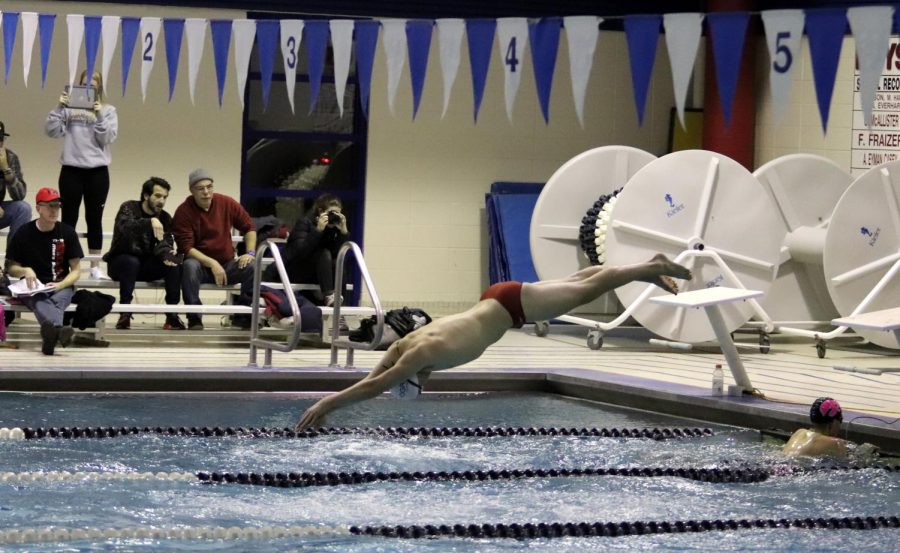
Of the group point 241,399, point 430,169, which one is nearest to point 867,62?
point 241,399

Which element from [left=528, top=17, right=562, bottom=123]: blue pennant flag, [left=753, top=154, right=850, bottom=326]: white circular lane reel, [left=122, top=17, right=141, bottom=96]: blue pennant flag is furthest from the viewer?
[left=753, top=154, right=850, bottom=326]: white circular lane reel

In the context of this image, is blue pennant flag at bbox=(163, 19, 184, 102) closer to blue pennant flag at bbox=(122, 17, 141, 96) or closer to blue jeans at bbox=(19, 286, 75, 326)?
blue pennant flag at bbox=(122, 17, 141, 96)

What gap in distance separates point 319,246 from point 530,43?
261 centimetres

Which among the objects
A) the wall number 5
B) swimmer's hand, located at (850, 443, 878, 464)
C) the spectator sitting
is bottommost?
swimmer's hand, located at (850, 443, 878, 464)

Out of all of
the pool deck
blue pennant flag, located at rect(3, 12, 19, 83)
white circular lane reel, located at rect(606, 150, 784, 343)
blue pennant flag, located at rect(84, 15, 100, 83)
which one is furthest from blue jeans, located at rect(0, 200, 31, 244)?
white circular lane reel, located at rect(606, 150, 784, 343)

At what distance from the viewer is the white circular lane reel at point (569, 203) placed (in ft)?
41.0

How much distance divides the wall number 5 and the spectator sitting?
21.0ft

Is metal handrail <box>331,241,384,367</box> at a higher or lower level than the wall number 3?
lower

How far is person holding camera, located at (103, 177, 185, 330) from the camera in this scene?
37.4ft

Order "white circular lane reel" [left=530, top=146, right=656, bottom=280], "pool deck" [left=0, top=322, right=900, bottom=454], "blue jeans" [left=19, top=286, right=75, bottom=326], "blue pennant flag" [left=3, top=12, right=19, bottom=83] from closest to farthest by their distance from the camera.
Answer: "pool deck" [left=0, top=322, right=900, bottom=454]
"blue jeans" [left=19, top=286, right=75, bottom=326]
"blue pennant flag" [left=3, top=12, right=19, bottom=83]
"white circular lane reel" [left=530, top=146, right=656, bottom=280]

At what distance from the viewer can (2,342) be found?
10734 millimetres

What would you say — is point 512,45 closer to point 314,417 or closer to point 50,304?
point 50,304

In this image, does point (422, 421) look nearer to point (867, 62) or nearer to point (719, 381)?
point (719, 381)

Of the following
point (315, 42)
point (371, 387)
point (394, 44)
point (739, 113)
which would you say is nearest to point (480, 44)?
point (394, 44)
